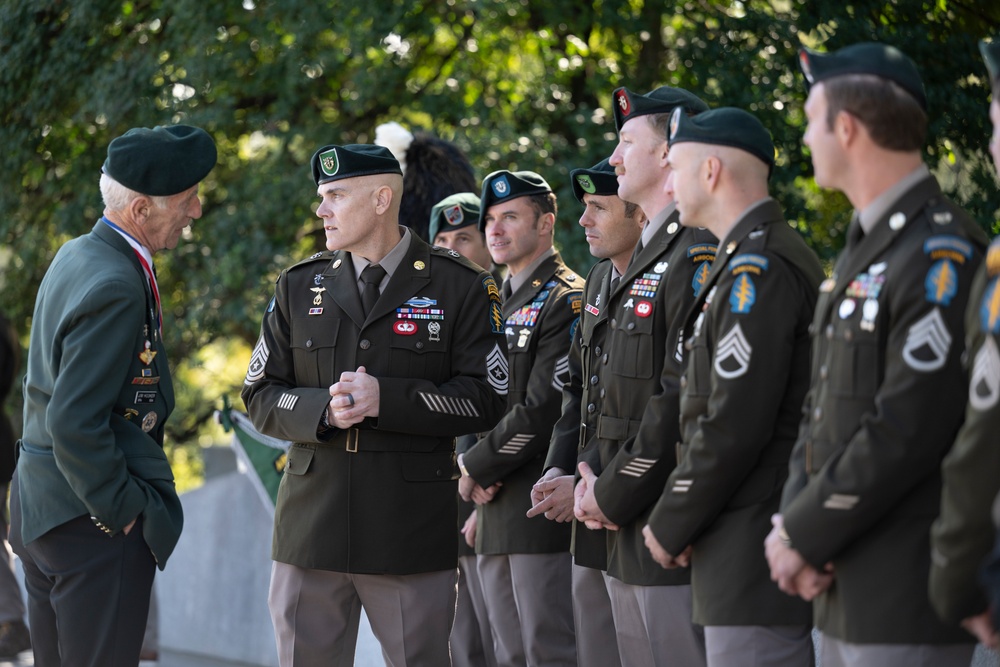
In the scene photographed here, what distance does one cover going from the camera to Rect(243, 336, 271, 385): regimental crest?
4316 millimetres

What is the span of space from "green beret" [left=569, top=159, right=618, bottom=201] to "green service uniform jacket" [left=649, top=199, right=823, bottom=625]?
140cm

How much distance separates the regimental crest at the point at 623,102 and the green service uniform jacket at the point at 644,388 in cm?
43

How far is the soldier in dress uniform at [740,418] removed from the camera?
3.10 meters

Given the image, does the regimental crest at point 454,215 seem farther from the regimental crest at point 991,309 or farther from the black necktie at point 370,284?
the regimental crest at point 991,309

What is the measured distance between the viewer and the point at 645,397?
12.4 feet

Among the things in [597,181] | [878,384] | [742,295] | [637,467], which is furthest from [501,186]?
[878,384]

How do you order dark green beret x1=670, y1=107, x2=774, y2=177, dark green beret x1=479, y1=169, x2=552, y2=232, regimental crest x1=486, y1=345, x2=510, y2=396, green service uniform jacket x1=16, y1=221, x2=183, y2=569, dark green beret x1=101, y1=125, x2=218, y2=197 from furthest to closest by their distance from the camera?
dark green beret x1=479, y1=169, x2=552, y2=232
regimental crest x1=486, y1=345, x2=510, y2=396
dark green beret x1=101, y1=125, x2=218, y2=197
green service uniform jacket x1=16, y1=221, x2=183, y2=569
dark green beret x1=670, y1=107, x2=774, y2=177

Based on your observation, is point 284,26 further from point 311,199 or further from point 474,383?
point 474,383

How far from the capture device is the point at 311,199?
8.14 meters

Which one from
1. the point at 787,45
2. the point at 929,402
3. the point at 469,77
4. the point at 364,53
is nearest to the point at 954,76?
the point at 787,45

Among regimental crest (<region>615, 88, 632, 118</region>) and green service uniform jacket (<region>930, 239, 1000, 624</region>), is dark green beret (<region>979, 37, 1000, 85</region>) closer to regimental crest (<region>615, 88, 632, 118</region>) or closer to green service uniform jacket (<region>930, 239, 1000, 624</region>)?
green service uniform jacket (<region>930, 239, 1000, 624</region>)

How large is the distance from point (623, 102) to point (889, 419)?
1.85m

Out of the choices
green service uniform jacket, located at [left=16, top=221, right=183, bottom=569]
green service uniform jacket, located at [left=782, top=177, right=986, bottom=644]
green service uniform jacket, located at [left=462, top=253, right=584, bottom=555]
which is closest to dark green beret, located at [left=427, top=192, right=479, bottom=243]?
green service uniform jacket, located at [left=462, top=253, right=584, bottom=555]

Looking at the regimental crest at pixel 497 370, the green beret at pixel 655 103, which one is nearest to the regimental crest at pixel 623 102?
the green beret at pixel 655 103
